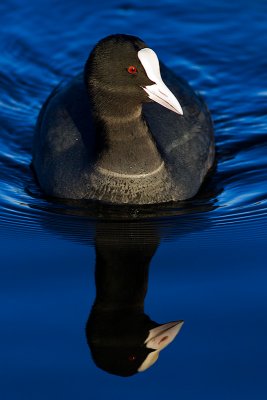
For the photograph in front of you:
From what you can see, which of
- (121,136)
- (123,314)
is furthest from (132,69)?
(123,314)

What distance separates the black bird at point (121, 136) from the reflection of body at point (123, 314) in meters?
0.57

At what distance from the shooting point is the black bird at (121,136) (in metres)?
6.73

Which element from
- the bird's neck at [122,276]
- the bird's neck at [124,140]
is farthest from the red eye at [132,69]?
the bird's neck at [122,276]

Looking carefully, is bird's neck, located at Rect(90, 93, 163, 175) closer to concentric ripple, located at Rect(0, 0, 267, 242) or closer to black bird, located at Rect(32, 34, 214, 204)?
black bird, located at Rect(32, 34, 214, 204)

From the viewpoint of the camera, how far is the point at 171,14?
10641 millimetres

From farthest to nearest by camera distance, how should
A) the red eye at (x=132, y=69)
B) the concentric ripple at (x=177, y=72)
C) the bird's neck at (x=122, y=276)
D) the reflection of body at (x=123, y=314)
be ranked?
1. the concentric ripple at (x=177, y=72)
2. the red eye at (x=132, y=69)
3. the bird's neck at (x=122, y=276)
4. the reflection of body at (x=123, y=314)

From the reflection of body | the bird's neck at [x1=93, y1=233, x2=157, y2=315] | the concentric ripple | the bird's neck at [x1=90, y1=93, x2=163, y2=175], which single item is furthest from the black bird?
the bird's neck at [x1=93, y1=233, x2=157, y2=315]

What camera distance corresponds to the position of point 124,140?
23.0ft

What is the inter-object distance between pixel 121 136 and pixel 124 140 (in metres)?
0.04

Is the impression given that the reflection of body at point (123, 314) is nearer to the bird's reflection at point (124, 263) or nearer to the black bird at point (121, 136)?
the bird's reflection at point (124, 263)

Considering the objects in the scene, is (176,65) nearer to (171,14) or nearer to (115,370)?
(171,14)

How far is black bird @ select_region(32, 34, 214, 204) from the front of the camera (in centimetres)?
673

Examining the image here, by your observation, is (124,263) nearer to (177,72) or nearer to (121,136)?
(121,136)

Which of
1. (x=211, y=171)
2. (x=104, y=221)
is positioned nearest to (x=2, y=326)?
(x=104, y=221)
